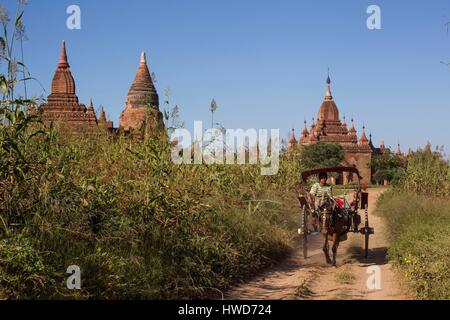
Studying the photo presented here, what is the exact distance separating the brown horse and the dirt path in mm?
457

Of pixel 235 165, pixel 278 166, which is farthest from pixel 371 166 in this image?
pixel 235 165

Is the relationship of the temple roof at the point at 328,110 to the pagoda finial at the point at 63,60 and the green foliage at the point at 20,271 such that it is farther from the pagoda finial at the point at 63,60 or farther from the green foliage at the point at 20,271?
the green foliage at the point at 20,271

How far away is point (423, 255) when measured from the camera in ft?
23.6

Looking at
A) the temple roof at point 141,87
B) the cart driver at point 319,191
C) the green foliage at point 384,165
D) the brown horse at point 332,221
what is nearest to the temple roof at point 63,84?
the temple roof at point 141,87

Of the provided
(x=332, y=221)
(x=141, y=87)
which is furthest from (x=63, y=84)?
(x=332, y=221)

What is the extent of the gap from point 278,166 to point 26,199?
9.37 m

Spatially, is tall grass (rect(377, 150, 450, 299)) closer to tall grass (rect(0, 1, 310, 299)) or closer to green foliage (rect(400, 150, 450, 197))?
green foliage (rect(400, 150, 450, 197))

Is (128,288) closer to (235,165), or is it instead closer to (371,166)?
(235,165)

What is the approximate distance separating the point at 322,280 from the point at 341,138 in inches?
1652

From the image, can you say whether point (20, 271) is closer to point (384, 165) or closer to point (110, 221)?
point (110, 221)

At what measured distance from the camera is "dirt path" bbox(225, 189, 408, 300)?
6.61 meters

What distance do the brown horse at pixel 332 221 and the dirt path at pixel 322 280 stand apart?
0.46 m

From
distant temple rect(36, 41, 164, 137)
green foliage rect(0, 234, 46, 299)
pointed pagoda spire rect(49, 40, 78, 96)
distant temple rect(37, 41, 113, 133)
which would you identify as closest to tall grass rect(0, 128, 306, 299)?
green foliage rect(0, 234, 46, 299)
